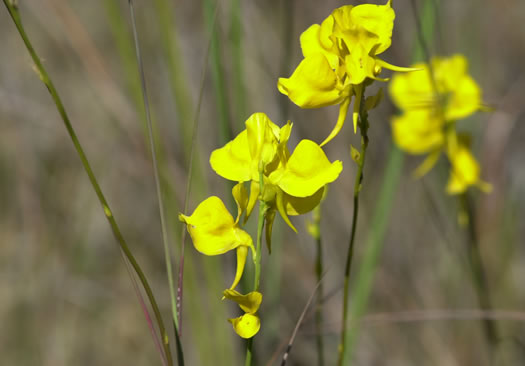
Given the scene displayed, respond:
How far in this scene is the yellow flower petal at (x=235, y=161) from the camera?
544mm

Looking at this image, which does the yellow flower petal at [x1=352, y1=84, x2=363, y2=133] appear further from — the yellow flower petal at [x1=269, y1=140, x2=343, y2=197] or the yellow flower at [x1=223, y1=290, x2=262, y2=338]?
the yellow flower at [x1=223, y1=290, x2=262, y2=338]

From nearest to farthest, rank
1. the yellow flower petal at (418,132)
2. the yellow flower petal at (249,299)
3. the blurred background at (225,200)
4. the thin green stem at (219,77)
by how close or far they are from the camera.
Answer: the yellow flower petal at (249,299)
the thin green stem at (219,77)
the yellow flower petal at (418,132)
the blurred background at (225,200)

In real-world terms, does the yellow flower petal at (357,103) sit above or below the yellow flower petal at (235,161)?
above

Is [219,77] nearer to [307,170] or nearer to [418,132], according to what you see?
[307,170]

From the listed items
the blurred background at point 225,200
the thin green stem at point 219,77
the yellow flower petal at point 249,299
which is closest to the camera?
the yellow flower petal at point 249,299

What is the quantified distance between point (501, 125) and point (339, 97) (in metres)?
0.97

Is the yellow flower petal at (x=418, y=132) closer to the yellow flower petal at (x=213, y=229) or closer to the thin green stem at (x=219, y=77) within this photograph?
the thin green stem at (x=219, y=77)

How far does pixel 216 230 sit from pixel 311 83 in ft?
0.56

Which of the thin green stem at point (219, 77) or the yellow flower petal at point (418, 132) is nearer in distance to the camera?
the thin green stem at point (219, 77)

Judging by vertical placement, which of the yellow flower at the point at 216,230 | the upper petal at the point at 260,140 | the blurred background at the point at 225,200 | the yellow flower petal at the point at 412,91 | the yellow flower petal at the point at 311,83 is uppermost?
the yellow flower petal at the point at 311,83

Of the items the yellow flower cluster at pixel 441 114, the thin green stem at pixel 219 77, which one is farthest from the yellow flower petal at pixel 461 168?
the thin green stem at pixel 219 77

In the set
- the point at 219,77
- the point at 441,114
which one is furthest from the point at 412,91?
the point at 219,77

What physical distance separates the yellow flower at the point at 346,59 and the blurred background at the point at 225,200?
0.62 m

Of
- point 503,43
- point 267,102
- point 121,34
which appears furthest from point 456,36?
point 121,34
